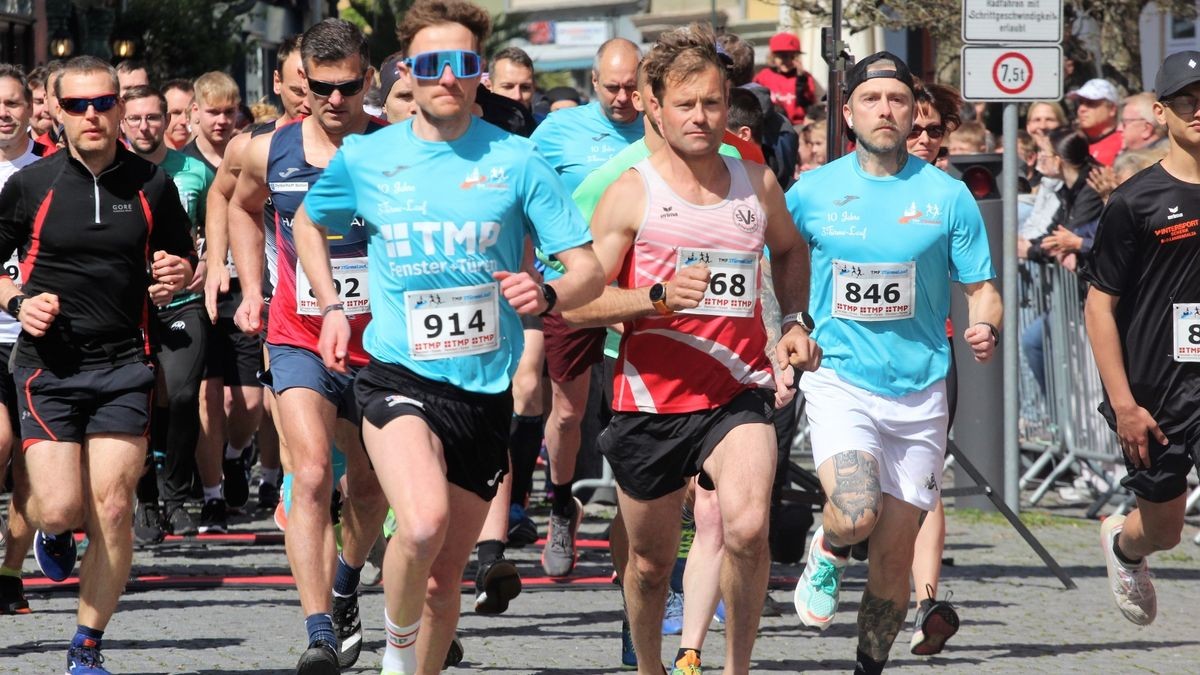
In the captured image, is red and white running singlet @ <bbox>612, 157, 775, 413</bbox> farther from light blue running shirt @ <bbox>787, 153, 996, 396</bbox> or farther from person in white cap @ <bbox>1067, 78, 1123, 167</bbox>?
person in white cap @ <bbox>1067, 78, 1123, 167</bbox>

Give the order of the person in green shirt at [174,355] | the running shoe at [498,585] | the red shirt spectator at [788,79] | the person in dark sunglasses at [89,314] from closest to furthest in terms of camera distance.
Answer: the person in dark sunglasses at [89,314] < the running shoe at [498,585] < the person in green shirt at [174,355] < the red shirt spectator at [788,79]

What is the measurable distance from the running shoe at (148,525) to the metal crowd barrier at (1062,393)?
16.8 feet

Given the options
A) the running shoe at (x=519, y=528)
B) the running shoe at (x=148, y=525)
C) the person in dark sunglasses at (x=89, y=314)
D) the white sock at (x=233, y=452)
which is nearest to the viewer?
the person in dark sunglasses at (x=89, y=314)

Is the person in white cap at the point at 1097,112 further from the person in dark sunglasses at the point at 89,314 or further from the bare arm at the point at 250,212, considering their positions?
the person in dark sunglasses at the point at 89,314

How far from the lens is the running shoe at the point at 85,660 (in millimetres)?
7070

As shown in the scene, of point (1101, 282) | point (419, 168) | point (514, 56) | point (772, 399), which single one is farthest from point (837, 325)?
point (514, 56)

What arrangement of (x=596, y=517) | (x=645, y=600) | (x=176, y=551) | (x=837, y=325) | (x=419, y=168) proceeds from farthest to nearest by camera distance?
(x=596, y=517) → (x=176, y=551) → (x=837, y=325) → (x=645, y=600) → (x=419, y=168)

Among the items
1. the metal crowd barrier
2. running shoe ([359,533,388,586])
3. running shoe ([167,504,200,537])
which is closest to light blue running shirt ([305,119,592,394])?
running shoe ([359,533,388,586])

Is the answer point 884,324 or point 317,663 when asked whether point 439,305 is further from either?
point 884,324

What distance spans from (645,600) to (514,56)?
5298 mm

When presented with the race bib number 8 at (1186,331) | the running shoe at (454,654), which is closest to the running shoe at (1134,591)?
the race bib number 8 at (1186,331)

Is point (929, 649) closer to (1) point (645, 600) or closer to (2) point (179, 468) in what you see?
(1) point (645, 600)

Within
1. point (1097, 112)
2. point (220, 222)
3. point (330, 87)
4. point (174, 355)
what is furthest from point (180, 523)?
point (1097, 112)

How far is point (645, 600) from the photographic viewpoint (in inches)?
265
